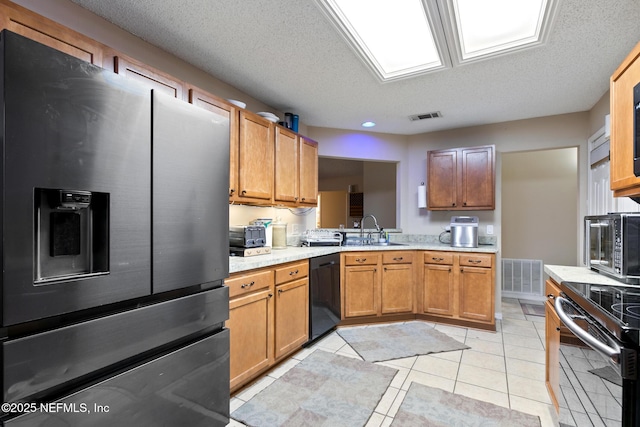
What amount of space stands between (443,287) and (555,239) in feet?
7.96

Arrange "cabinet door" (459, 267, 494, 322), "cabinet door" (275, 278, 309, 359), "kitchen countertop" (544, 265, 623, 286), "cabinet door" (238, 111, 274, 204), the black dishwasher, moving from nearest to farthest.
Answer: "kitchen countertop" (544, 265, 623, 286) < "cabinet door" (275, 278, 309, 359) < "cabinet door" (238, 111, 274, 204) < the black dishwasher < "cabinet door" (459, 267, 494, 322)

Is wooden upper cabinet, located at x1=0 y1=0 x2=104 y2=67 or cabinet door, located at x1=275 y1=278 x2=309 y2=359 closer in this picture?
wooden upper cabinet, located at x1=0 y1=0 x2=104 y2=67

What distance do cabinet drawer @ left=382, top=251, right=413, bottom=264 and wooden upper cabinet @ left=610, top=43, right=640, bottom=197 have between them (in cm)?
210

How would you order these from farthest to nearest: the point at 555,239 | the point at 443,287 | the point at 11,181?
the point at 555,239 → the point at 443,287 → the point at 11,181

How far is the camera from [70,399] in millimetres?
912

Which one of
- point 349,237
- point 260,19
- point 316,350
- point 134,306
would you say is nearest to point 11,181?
point 134,306

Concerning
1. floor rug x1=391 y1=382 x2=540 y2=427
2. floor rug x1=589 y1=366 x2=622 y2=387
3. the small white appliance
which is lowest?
floor rug x1=391 y1=382 x2=540 y2=427

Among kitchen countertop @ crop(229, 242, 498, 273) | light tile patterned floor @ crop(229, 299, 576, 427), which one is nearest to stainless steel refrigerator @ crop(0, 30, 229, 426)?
kitchen countertop @ crop(229, 242, 498, 273)

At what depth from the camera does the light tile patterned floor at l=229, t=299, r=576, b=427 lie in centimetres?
202

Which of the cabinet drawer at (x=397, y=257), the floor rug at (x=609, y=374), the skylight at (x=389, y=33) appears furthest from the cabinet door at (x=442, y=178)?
the floor rug at (x=609, y=374)

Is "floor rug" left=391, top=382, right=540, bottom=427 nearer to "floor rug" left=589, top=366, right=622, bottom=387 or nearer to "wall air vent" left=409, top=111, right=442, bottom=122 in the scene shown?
"floor rug" left=589, top=366, right=622, bottom=387

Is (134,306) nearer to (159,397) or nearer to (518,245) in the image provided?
(159,397)

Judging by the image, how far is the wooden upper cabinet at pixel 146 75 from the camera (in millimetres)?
1747

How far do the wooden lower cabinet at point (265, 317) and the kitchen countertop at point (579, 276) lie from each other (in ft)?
6.26
